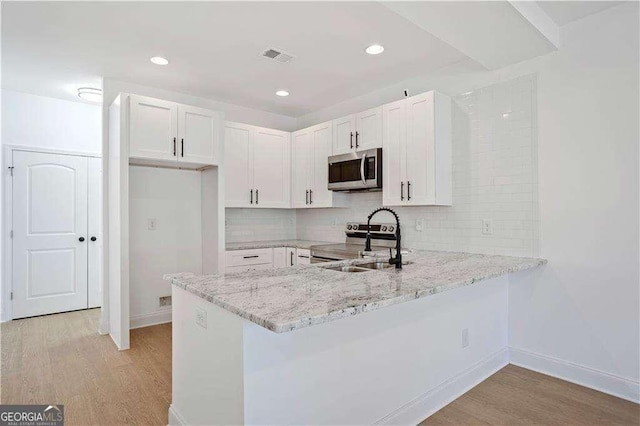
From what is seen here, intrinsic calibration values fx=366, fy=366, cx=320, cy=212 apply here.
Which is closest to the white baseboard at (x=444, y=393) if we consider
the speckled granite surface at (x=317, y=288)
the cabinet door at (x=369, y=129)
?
the speckled granite surface at (x=317, y=288)

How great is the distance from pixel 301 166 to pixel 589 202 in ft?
9.78

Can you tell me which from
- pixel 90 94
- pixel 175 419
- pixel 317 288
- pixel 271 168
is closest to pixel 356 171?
pixel 271 168

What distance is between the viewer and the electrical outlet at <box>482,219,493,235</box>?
10.2 feet

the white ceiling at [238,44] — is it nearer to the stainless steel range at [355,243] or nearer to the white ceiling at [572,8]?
the white ceiling at [572,8]

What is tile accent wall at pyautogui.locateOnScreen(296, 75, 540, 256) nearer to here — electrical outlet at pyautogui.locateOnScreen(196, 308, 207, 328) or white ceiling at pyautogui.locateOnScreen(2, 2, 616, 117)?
white ceiling at pyautogui.locateOnScreen(2, 2, 616, 117)

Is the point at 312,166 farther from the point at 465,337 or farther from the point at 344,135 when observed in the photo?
the point at 465,337

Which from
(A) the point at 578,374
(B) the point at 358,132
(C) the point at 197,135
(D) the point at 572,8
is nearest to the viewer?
(D) the point at 572,8

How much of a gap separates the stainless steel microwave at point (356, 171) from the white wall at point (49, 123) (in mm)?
3219

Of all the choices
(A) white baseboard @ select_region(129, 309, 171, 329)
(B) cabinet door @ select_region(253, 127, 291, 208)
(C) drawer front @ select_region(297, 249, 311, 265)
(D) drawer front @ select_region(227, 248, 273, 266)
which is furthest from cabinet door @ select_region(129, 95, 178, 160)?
(A) white baseboard @ select_region(129, 309, 171, 329)

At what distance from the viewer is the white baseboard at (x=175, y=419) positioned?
199 centimetres

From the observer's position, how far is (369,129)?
3.78 meters

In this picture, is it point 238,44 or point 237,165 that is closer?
point 238,44

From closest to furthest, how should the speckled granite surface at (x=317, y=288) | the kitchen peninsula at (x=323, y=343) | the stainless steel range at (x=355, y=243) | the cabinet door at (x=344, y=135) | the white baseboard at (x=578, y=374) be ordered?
the speckled granite surface at (x=317, y=288), the kitchen peninsula at (x=323, y=343), the white baseboard at (x=578, y=374), the stainless steel range at (x=355, y=243), the cabinet door at (x=344, y=135)

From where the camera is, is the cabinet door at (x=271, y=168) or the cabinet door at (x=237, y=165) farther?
the cabinet door at (x=271, y=168)
